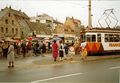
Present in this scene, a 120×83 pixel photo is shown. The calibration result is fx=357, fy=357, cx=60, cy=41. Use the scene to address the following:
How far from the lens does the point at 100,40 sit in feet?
125

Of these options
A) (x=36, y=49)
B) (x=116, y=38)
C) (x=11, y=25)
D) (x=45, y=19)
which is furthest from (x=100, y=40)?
(x=45, y=19)

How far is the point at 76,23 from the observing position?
12950cm

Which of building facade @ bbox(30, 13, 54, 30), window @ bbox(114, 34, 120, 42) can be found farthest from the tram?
building facade @ bbox(30, 13, 54, 30)

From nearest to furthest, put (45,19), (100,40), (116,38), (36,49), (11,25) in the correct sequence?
(100,40) → (36,49) → (116,38) → (11,25) → (45,19)

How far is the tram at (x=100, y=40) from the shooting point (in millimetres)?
37531

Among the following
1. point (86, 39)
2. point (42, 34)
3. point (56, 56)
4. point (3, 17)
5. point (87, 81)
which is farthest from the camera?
point (42, 34)

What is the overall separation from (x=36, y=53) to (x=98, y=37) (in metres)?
6.90

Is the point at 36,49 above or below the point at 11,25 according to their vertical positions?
below

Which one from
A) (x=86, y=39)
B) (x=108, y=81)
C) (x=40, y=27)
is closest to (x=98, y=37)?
(x=86, y=39)

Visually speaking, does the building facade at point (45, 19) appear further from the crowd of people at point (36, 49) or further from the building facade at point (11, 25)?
the crowd of people at point (36, 49)

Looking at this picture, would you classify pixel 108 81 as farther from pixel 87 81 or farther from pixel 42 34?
pixel 42 34

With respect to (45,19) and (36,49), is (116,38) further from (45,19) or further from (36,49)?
(45,19)

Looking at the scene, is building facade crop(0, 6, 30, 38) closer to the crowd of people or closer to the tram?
the crowd of people

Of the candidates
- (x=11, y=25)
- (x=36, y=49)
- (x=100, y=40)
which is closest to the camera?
(x=100, y=40)
